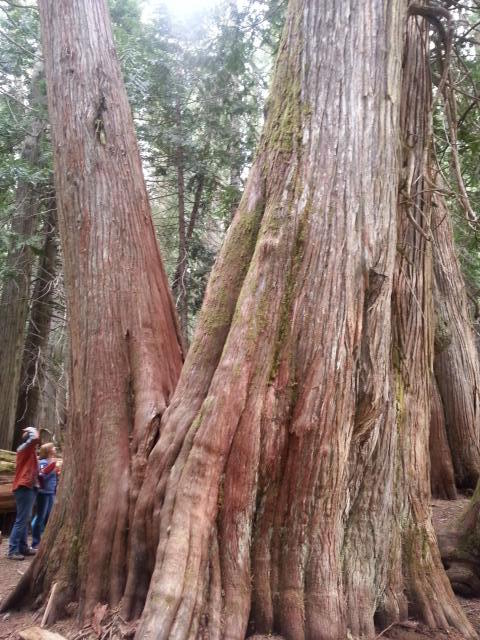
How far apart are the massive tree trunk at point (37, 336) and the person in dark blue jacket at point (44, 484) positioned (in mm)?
5331

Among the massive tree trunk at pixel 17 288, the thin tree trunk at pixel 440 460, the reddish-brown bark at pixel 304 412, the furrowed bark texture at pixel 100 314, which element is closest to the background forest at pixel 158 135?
the massive tree trunk at pixel 17 288

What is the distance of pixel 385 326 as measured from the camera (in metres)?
3.83

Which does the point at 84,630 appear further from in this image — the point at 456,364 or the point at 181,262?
the point at 181,262

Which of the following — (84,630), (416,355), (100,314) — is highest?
(100,314)

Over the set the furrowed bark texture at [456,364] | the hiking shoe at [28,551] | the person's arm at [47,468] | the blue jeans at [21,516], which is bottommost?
the hiking shoe at [28,551]

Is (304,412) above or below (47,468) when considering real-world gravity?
above

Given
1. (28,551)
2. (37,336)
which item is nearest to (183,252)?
(37,336)

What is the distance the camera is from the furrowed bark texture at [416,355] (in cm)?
393

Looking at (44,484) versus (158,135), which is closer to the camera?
(44,484)

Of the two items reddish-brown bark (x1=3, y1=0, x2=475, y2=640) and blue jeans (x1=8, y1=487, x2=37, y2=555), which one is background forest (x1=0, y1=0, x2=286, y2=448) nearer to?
blue jeans (x1=8, y1=487, x2=37, y2=555)

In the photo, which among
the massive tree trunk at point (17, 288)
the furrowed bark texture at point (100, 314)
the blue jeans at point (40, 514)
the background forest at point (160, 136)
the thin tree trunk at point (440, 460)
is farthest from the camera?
the massive tree trunk at point (17, 288)

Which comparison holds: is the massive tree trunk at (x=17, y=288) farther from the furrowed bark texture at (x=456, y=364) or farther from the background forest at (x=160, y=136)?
the furrowed bark texture at (x=456, y=364)

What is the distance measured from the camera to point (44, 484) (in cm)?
723

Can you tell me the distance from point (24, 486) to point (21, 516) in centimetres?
40
